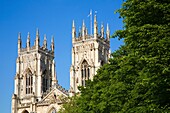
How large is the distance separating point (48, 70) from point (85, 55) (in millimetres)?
9489

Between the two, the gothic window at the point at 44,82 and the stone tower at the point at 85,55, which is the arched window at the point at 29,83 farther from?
the stone tower at the point at 85,55

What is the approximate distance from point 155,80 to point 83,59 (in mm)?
57530

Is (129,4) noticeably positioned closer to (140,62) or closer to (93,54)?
(140,62)

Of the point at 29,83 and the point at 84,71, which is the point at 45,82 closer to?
the point at 29,83

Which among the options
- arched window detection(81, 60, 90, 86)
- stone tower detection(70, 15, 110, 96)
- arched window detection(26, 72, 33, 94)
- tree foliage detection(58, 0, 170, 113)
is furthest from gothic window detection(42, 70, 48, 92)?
tree foliage detection(58, 0, 170, 113)

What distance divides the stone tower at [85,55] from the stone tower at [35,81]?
3.86 meters

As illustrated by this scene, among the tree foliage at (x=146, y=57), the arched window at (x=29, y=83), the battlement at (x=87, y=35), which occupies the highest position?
the battlement at (x=87, y=35)

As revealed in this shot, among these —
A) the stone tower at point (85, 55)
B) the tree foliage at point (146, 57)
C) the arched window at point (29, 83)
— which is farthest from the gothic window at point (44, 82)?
the tree foliage at point (146, 57)

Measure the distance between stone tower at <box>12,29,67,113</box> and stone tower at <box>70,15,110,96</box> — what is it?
3856 mm

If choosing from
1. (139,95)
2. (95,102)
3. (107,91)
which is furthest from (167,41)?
(95,102)

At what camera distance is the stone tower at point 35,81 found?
78750 millimetres

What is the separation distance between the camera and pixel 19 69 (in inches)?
3285

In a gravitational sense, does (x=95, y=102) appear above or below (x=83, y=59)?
below

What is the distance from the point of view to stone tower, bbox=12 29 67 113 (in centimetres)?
7875
